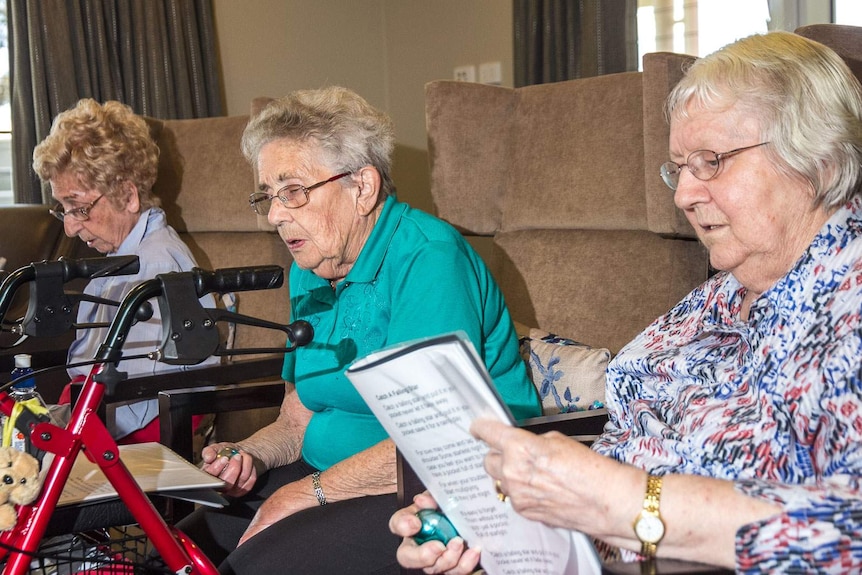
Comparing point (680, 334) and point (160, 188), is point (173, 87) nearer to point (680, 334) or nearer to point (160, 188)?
point (160, 188)

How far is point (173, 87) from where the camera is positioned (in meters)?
3.91

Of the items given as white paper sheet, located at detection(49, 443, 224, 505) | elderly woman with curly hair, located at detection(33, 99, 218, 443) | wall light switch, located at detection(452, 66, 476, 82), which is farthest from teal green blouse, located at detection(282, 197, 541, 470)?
wall light switch, located at detection(452, 66, 476, 82)

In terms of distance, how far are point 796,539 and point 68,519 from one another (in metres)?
1.01

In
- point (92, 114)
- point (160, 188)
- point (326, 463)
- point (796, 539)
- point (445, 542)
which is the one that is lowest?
point (326, 463)

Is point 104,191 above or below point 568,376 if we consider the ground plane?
above

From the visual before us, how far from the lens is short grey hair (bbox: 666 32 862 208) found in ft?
3.41

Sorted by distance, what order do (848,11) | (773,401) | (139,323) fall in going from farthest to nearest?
(848,11) → (139,323) → (773,401)

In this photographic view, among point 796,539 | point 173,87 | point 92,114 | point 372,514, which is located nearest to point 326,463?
point 372,514

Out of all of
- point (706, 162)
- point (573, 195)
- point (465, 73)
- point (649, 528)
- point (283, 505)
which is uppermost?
point (465, 73)

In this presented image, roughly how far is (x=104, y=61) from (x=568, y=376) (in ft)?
9.33

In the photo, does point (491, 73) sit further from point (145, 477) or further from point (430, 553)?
point (430, 553)

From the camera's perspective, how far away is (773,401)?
→ 3.23 ft

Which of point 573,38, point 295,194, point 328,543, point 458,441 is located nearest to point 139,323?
point 295,194

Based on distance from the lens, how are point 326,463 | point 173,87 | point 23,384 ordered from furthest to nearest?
point 173,87 → point 23,384 → point 326,463
